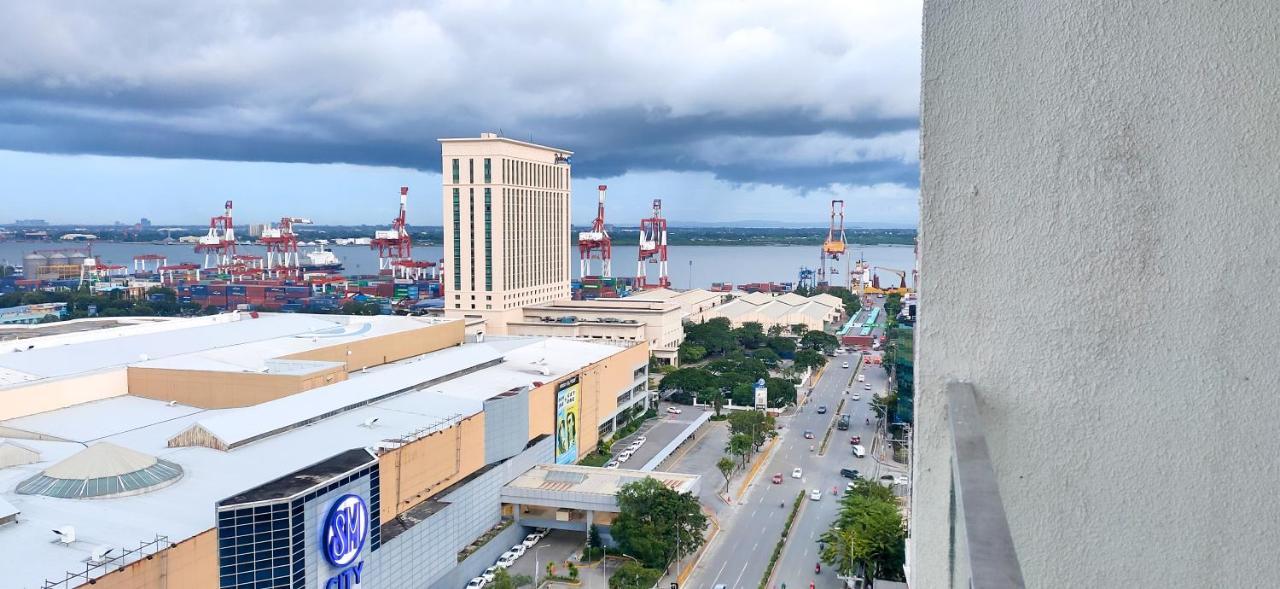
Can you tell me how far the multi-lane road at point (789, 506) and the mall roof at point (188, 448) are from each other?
113 inches

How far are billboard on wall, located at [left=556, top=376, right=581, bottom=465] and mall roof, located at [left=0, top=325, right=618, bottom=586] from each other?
0.37m

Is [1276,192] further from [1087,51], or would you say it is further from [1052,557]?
[1052,557]

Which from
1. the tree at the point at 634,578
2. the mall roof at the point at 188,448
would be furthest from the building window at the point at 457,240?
the tree at the point at 634,578

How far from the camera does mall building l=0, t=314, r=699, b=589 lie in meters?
5.38

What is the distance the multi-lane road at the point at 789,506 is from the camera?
26.1ft

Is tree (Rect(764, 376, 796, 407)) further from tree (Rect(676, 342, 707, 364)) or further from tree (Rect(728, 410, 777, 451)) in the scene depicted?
tree (Rect(676, 342, 707, 364))

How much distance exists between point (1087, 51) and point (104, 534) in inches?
236

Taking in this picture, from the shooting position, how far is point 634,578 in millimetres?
7293

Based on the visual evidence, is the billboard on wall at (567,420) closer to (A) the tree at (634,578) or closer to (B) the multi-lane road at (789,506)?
(B) the multi-lane road at (789,506)

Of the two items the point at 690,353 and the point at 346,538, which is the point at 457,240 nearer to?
the point at 690,353

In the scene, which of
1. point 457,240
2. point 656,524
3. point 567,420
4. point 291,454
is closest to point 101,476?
point 291,454

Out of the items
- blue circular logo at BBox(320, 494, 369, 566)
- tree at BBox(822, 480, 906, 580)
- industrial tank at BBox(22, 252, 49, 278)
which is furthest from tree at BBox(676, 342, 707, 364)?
industrial tank at BBox(22, 252, 49, 278)

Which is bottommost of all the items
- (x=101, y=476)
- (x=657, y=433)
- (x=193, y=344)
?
(x=657, y=433)

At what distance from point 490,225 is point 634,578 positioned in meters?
11.7
